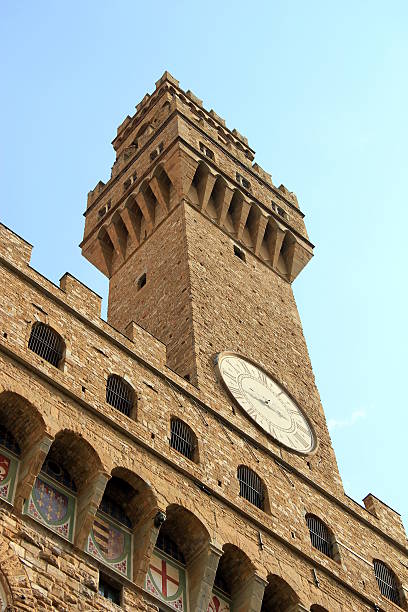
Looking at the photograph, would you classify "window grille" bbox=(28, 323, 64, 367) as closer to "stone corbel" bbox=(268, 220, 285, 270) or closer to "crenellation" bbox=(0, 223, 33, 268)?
"crenellation" bbox=(0, 223, 33, 268)

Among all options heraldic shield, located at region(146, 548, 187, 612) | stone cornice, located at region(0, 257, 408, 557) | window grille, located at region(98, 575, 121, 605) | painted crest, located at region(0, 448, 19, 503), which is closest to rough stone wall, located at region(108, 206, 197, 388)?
stone cornice, located at region(0, 257, 408, 557)

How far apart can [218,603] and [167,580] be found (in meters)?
1.05

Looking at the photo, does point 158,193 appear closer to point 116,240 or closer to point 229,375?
point 116,240

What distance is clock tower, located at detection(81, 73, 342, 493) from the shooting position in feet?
64.9

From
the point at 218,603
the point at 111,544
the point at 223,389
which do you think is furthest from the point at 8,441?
the point at 223,389

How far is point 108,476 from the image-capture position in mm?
14016

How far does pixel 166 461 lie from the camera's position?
15180mm

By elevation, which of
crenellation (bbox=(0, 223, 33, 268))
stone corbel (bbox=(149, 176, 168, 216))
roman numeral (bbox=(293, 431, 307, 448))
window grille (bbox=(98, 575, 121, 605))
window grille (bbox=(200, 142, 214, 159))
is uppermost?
window grille (bbox=(200, 142, 214, 159))

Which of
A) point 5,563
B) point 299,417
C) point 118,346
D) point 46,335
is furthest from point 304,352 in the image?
point 5,563

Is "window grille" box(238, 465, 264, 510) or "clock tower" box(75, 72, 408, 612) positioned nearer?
"clock tower" box(75, 72, 408, 612)

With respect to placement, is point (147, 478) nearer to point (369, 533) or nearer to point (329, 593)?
point (329, 593)

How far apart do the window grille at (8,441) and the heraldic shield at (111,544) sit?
1.47 metres

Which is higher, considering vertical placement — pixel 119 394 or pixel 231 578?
pixel 119 394

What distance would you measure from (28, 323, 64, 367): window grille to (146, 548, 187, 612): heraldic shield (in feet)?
10.8
